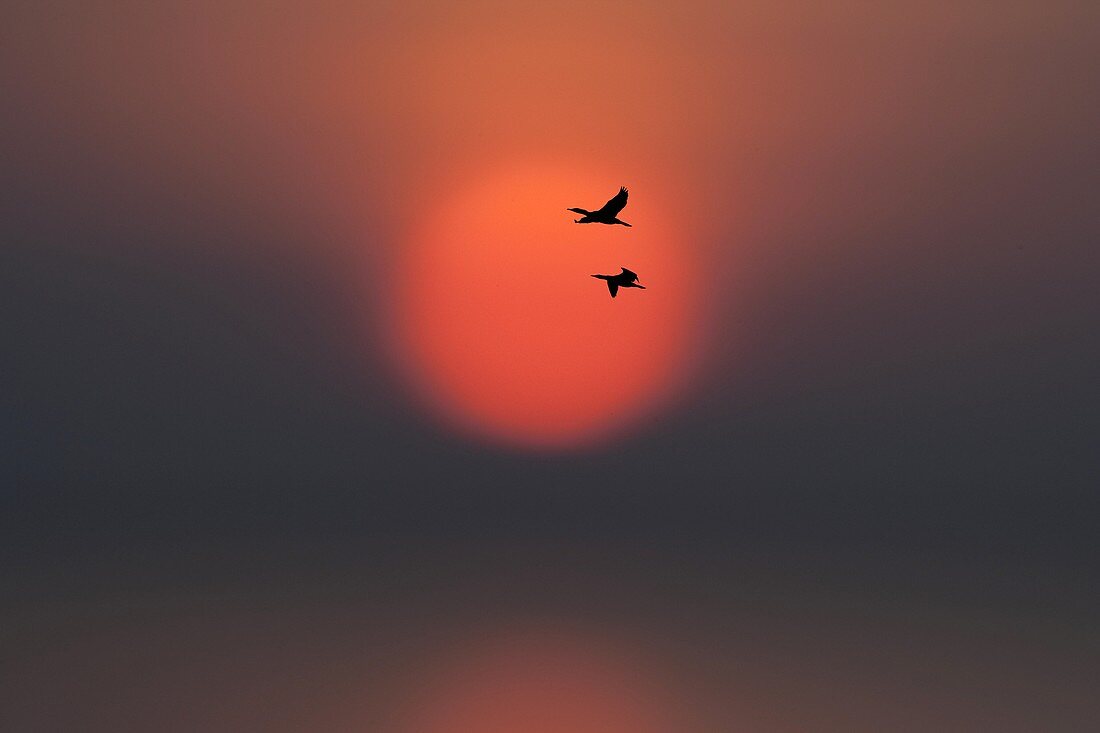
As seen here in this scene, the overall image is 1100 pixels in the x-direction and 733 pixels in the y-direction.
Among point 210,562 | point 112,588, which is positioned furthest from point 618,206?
point 210,562

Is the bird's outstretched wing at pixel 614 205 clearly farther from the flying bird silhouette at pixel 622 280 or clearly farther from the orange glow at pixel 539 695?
the orange glow at pixel 539 695

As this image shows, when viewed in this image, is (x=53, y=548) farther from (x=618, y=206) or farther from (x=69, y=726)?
(x=618, y=206)

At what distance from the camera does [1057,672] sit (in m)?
86.6

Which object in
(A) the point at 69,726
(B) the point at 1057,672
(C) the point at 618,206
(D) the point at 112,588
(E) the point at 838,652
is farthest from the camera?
(D) the point at 112,588

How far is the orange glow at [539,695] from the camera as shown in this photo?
65.1 m

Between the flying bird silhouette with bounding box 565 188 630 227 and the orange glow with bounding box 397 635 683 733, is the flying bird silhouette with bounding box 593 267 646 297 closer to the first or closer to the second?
the flying bird silhouette with bounding box 565 188 630 227

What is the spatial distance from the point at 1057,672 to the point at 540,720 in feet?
128

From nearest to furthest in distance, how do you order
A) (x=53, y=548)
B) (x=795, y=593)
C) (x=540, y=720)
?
(x=540, y=720) → (x=795, y=593) → (x=53, y=548)

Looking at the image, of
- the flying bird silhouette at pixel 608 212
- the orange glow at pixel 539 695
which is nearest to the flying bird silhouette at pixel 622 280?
the flying bird silhouette at pixel 608 212

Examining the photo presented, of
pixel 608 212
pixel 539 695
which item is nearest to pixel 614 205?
pixel 608 212

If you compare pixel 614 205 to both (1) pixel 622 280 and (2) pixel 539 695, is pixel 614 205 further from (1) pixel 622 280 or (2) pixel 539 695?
(2) pixel 539 695

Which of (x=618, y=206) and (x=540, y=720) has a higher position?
(x=618, y=206)

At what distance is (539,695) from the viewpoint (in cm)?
7238

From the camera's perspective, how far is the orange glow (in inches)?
2564
